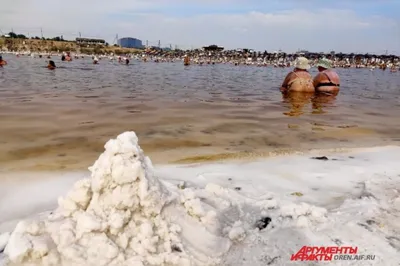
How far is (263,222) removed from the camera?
265 cm

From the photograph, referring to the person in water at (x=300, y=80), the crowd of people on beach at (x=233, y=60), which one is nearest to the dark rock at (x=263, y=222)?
the person in water at (x=300, y=80)

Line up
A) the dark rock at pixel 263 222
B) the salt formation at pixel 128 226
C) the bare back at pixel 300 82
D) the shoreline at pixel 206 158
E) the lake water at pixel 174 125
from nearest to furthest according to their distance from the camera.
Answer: the salt formation at pixel 128 226, the dark rock at pixel 263 222, the shoreline at pixel 206 158, the lake water at pixel 174 125, the bare back at pixel 300 82

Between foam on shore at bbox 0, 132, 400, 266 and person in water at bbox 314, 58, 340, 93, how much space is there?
11729 millimetres

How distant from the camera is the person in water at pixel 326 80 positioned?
14273 millimetres

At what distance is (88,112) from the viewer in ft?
26.6

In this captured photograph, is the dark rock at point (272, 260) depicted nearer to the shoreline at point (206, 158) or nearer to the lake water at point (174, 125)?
the shoreline at point (206, 158)

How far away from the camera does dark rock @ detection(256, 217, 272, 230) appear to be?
2.58m

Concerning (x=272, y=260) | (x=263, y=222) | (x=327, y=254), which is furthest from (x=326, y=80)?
(x=272, y=260)

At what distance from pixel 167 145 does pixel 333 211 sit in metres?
3.23

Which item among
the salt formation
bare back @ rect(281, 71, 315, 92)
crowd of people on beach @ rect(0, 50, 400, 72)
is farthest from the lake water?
crowd of people on beach @ rect(0, 50, 400, 72)

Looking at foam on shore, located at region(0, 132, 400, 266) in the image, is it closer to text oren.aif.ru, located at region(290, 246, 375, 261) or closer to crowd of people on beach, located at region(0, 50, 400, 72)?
text oren.aif.ru, located at region(290, 246, 375, 261)

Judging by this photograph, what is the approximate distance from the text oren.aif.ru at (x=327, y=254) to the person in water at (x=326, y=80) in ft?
41.9

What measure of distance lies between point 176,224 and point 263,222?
75cm

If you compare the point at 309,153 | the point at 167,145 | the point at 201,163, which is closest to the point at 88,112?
the point at 167,145
